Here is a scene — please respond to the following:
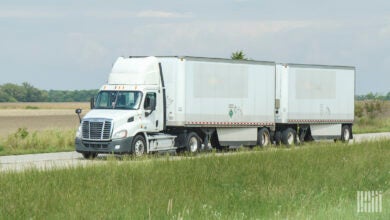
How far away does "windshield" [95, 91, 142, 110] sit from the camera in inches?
1141

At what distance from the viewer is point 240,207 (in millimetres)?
13922

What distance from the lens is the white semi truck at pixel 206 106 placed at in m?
28.6

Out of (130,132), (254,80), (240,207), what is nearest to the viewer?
(240,207)

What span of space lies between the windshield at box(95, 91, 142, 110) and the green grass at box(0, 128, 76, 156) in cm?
431

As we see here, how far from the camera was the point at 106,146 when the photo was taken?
28078 mm

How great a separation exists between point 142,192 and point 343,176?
553 centimetres

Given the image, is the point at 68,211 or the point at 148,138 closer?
the point at 68,211

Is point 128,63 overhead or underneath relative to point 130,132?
overhead

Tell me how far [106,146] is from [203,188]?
13.1 m

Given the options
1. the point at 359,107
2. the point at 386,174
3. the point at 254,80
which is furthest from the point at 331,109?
the point at 359,107

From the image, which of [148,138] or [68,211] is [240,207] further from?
[148,138]

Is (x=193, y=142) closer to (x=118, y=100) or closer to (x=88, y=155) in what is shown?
(x=118, y=100)

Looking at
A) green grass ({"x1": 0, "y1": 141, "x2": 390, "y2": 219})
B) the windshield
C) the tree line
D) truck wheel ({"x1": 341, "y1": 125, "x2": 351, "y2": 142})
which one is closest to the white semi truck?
the windshield

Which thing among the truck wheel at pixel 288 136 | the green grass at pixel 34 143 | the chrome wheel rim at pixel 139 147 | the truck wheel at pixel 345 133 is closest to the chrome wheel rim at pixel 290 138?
the truck wheel at pixel 288 136
